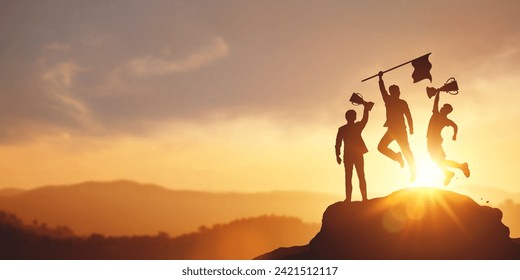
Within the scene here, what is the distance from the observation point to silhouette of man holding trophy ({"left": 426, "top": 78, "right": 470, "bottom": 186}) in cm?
1327

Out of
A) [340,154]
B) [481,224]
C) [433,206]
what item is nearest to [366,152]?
[340,154]

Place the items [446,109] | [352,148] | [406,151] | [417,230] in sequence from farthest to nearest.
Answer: [446,109], [352,148], [406,151], [417,230]

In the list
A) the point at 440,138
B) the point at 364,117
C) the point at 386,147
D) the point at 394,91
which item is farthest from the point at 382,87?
the point at 440,138

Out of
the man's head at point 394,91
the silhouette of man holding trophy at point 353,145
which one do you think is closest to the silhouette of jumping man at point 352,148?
the silhouette of man holding trophy at point 353,145

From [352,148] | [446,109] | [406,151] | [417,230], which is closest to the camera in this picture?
[417,230]

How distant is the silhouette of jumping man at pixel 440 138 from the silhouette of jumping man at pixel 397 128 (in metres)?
0.54

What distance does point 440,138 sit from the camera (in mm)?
13422

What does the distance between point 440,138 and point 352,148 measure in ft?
6.47

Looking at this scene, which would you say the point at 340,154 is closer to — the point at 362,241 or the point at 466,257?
the point at 362,241

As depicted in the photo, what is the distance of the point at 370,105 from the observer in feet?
43.4

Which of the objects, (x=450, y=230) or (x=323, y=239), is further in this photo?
(x=323, y=239)

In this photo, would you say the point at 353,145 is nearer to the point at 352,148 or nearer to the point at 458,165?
the point at 352,148
